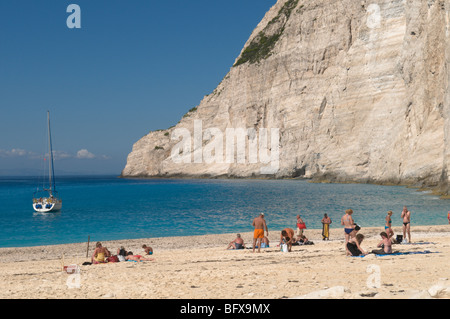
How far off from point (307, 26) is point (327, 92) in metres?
17.4

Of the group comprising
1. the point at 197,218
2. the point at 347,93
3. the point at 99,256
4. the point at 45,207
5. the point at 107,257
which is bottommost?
the point at 197,218

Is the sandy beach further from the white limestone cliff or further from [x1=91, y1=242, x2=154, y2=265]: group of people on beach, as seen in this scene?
the white limestone cliff

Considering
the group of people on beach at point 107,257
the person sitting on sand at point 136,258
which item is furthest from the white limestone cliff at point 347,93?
the group of people on beach at point 107,257

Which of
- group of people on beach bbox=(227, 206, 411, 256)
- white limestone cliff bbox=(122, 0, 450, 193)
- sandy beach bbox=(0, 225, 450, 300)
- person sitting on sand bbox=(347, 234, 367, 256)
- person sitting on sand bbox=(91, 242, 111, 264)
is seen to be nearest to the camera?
sandy beach bbox=(0, 225, 450, 300)

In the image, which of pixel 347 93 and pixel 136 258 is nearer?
pixel 136 258

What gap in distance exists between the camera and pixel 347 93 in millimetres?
66438

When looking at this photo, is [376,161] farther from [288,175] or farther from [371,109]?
[288,175]

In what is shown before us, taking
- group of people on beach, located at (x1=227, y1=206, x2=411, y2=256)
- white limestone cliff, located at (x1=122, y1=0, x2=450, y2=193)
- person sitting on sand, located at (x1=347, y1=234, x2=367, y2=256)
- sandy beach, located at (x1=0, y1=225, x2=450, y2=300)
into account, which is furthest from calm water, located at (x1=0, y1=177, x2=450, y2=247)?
person sitting on sand, located at (x1=347, y1=234, x2=367, y2=256)

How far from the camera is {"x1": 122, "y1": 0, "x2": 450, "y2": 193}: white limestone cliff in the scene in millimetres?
47447

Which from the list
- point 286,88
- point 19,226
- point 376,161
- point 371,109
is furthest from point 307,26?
point 19,226

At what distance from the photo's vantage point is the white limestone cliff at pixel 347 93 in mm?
47447

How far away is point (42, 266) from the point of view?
545 inches

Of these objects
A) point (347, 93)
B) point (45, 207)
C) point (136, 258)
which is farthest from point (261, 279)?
point (347, 93)

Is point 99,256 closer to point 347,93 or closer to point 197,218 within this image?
point 197,218
